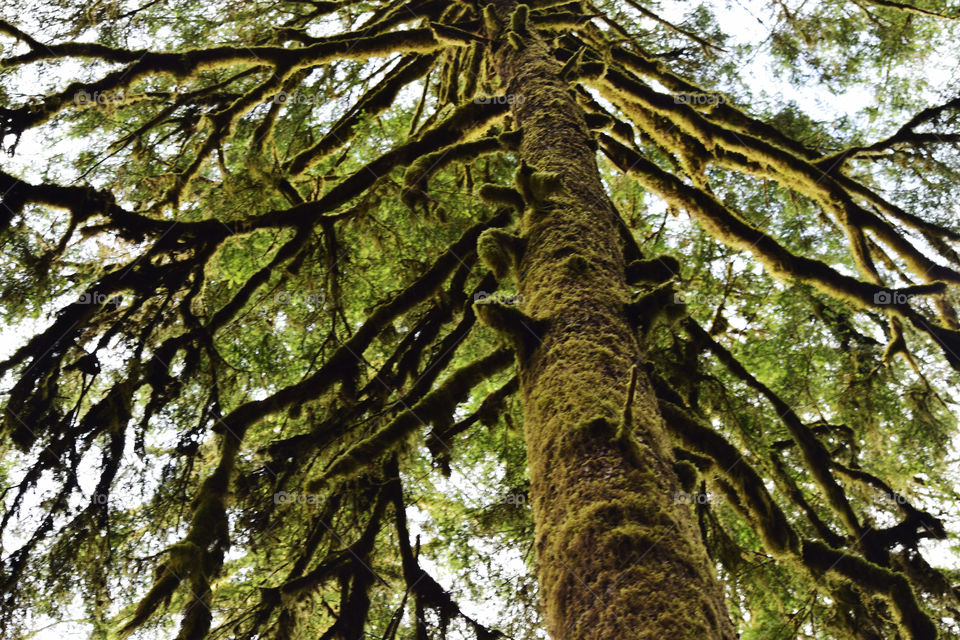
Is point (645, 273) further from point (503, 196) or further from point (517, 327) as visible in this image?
point (517, 327)

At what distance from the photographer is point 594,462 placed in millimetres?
1939

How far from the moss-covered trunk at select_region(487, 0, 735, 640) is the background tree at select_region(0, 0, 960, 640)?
12 mm

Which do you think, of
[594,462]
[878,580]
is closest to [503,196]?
[594,462]

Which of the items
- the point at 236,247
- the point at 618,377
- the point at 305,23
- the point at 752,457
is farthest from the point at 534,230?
the point at 305,23

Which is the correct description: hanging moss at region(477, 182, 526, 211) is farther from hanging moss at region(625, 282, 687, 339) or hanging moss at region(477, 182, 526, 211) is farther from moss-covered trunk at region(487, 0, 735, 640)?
hanging moss at region(625, 282, 687, 339)

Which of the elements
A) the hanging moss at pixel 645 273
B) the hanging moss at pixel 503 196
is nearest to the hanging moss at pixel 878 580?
the hanging moss at pixel 645 273

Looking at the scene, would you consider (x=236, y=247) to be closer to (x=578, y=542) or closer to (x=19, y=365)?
(x=19, y=365)

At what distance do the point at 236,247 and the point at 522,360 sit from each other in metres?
3.90

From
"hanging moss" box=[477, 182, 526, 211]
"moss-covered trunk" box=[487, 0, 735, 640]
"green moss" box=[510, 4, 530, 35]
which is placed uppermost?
"green moss" box=[510, 4, 530, 35]

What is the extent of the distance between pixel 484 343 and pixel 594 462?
3.25 meters

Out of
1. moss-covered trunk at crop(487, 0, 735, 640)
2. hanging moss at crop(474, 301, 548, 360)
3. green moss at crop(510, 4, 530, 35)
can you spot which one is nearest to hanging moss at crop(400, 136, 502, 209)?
moss-covered trunk at crop(487, 0, 735, 640)

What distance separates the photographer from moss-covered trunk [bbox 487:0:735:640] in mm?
1602

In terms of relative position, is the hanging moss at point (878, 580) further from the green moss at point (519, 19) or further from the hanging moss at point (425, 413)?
the green moss at point (519, 19)

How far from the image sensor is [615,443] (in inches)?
77.4
